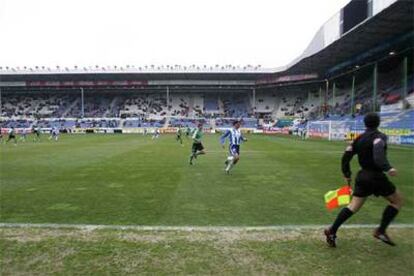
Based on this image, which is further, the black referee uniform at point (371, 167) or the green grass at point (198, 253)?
the black referee uniform at point (371, 167)

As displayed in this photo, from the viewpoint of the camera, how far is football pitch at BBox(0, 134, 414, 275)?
16.7 feet

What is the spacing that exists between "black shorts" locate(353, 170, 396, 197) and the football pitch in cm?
80

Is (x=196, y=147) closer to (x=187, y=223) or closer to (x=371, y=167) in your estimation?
(x=187, y=223)

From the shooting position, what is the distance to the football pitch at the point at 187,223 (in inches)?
200

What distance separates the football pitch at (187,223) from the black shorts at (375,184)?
2.61 ft

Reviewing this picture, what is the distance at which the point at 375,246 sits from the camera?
18.9ft

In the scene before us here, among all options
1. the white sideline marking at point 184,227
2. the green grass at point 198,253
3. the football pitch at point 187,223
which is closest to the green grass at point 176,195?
the football pitch at point 187,223

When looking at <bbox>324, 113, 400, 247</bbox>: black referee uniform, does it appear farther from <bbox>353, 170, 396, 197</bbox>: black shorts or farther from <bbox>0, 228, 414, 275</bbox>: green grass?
<bbox>0, 228, 414, 275</bbox>: green grass

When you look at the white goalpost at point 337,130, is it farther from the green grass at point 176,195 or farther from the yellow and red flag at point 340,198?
the yellow and red flag at point 340,198

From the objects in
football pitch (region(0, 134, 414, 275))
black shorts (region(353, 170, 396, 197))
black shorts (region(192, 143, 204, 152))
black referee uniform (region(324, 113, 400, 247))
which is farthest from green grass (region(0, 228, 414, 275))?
black shorts (region(192, 143, 204, 152))

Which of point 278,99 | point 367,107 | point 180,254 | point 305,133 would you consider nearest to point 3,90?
point 278,99

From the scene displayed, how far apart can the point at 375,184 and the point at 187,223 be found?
127 inches

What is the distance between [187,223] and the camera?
23.6 ft

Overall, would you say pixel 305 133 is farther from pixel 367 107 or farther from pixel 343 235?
pixel 343 235
